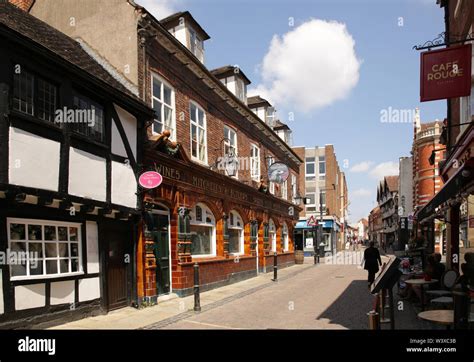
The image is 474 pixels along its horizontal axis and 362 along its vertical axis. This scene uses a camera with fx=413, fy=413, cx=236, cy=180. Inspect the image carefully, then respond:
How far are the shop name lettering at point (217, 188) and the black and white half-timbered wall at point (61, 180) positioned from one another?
11.4 ft

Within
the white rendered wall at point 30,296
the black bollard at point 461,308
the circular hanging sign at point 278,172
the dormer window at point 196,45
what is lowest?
the white rendered wall at point 30,296

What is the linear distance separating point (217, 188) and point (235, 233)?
378 centimetres

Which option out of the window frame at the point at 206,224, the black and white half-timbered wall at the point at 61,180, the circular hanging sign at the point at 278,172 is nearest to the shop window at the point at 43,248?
the black and white half-timbered wall at the point at 61,180

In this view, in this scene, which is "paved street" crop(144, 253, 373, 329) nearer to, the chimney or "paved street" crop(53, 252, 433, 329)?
"paved street" crop(53, 252, 433, 329)

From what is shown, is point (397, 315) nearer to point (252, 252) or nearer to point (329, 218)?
point (252, 252)

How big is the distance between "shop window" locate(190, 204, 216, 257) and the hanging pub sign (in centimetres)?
847

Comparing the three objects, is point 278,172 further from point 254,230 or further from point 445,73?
point 445,73

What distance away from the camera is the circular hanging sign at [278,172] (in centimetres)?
2158

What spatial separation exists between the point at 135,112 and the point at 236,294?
22.7 feet

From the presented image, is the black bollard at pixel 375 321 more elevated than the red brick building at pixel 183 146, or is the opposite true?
the red brick building at pixel 183 146

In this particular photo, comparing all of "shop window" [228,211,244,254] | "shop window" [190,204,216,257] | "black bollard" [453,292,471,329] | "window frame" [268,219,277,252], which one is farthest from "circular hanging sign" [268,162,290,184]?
"black bollard" [453,292,471,329]

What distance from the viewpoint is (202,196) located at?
49.6ft

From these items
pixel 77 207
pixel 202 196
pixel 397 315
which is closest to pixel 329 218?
pixel 202 196

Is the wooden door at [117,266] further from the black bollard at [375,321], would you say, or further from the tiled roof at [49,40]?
the black bollard at [375,321]
